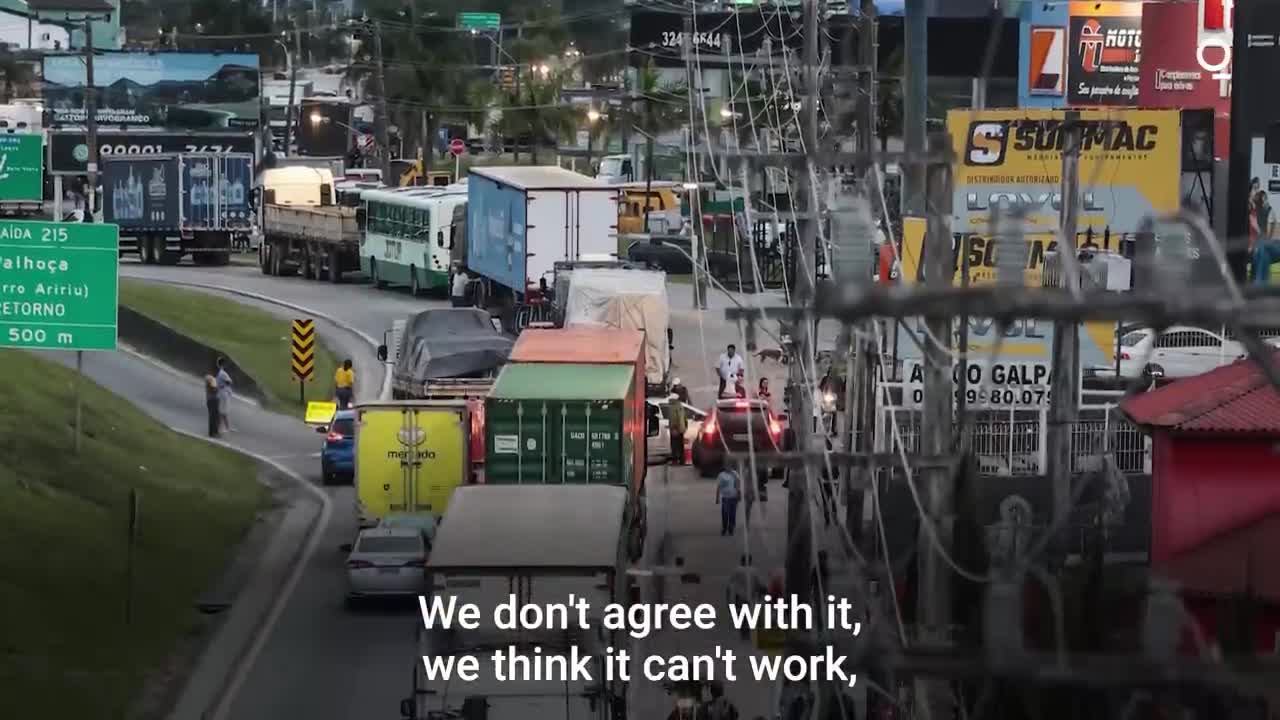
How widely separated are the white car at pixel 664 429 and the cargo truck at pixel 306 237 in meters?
24.4

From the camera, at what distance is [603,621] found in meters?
21.7

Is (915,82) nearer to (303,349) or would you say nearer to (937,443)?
(937,443)

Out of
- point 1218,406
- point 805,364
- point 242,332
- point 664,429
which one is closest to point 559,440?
point 805,364

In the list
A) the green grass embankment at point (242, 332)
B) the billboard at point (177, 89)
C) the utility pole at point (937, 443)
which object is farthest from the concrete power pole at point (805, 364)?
the billboard at point (177, 89)

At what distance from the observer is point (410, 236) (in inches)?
2501

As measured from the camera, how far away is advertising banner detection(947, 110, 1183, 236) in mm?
32375

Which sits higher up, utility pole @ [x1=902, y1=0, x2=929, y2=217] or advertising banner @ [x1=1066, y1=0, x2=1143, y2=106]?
advertising banner @ [x1=1066, y1=0, x2=1143, y2=106]

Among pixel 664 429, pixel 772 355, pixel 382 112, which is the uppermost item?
pixel 382 112

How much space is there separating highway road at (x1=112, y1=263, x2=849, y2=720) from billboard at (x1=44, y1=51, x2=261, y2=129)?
44590mm

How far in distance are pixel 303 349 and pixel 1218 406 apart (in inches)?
1048

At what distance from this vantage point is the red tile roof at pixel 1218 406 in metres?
22.4

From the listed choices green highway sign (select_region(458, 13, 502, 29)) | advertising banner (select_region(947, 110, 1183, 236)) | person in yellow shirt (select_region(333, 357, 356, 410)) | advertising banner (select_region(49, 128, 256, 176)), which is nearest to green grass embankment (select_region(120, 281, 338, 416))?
person in yellow shirt (select_region(333, 357, 356, 410))

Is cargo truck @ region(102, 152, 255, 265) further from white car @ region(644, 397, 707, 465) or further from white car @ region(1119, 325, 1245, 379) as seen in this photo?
white car @ region(1119, 325, 1245, 379)

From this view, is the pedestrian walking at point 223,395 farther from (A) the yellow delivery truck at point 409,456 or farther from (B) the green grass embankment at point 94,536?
(A) the yellow delivery truck at point 409,456
